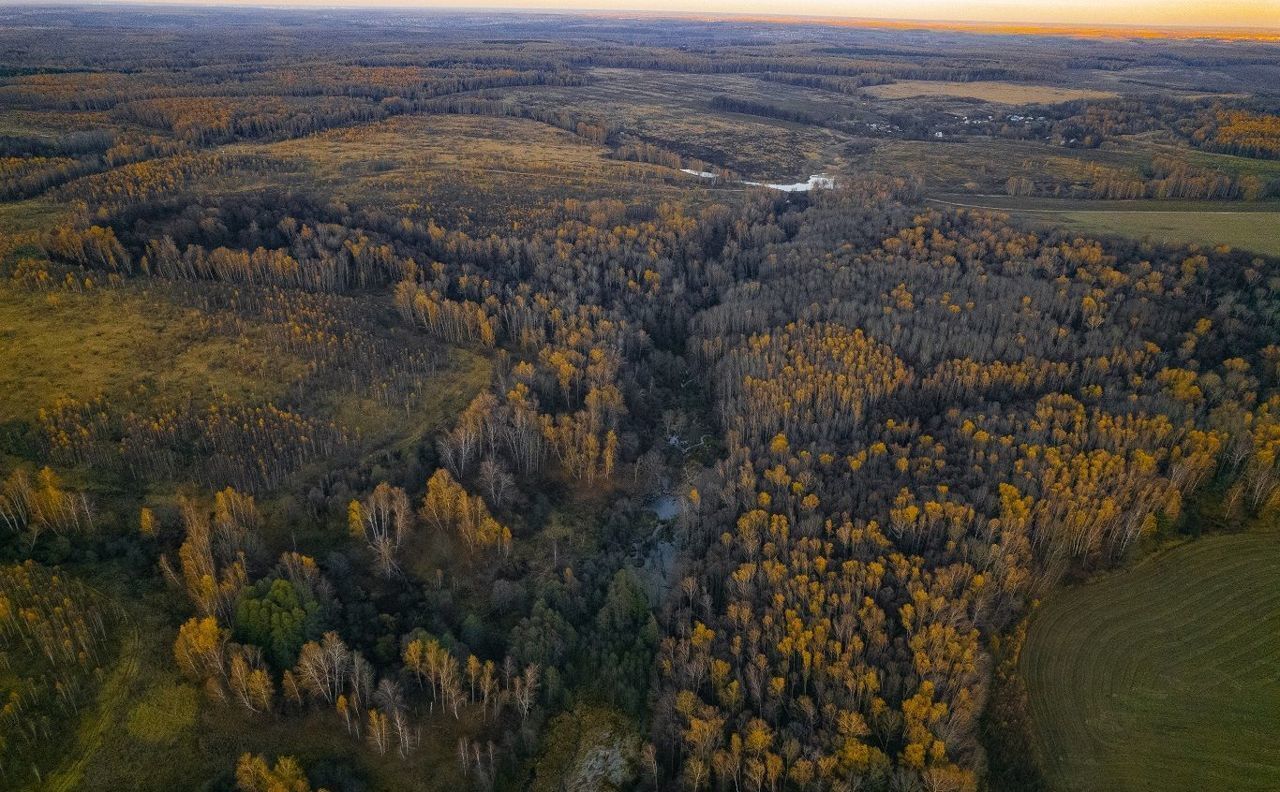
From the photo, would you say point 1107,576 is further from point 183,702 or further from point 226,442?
point 226,442

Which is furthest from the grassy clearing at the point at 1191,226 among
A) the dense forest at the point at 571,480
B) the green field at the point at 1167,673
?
the green field at the point at 1167,673

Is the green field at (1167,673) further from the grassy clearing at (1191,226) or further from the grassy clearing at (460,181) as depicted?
the grassy clearing at (460,181)

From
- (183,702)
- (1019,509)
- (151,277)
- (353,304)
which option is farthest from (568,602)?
(151,277)

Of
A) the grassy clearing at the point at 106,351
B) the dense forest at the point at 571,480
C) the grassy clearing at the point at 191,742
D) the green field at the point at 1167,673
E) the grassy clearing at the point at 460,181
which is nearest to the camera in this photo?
the grassy clearing at the point at 191,742

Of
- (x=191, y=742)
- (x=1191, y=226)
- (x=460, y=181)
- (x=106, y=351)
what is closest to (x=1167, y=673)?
(x=191, y=742)

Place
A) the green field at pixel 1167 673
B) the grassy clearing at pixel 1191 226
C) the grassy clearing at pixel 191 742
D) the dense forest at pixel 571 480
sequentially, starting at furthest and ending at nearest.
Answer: the grassy clearing at pixel 1191 226 < the dense forest at pixel 571 480 < the green field at pixel 1167 673 < the grassy clearing at pixel 191 742

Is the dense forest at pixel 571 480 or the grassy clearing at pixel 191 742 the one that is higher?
the dense forest at pixel 571 480

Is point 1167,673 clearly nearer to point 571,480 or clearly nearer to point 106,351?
point 571,480
